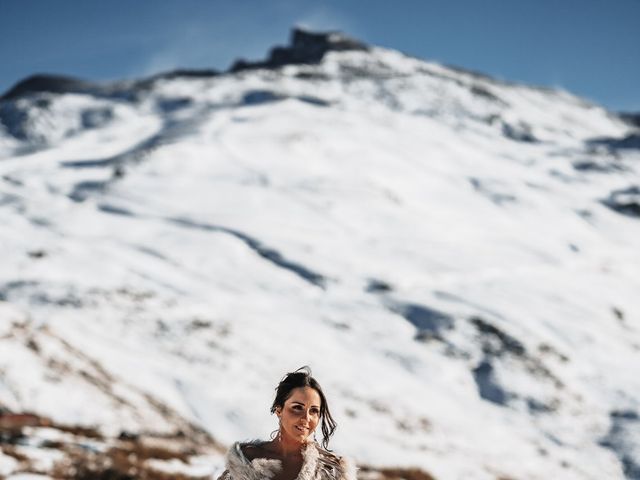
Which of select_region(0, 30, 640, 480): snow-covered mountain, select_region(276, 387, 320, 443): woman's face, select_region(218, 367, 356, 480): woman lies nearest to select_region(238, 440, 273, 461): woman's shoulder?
select_region(218, 367, 356, 480): woman

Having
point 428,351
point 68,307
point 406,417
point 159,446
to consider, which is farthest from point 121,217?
point 159,446

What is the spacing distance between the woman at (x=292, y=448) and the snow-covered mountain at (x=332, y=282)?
15.9 m

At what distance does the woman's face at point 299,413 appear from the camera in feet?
10.3

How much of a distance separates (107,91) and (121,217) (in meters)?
59.3

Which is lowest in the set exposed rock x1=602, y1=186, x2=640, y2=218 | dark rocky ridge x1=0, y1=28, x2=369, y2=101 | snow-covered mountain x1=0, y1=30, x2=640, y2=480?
snow-covered mountain x1=0, y1=30, x2=640, y2=480

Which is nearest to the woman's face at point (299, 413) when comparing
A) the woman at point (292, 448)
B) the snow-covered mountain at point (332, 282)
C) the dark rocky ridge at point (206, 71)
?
the woman at point (292, 448)

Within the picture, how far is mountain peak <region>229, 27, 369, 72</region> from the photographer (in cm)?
12889

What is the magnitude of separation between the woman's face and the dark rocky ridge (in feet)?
324

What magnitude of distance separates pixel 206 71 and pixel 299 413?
126808mm

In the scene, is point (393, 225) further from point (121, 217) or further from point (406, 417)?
point (406, 417)

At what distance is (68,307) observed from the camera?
3072cm

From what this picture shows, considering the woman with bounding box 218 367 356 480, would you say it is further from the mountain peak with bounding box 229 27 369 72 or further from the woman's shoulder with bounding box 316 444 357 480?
the mountain peak with bounding box 229 27 369 72

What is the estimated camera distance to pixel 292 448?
3211 millimetres

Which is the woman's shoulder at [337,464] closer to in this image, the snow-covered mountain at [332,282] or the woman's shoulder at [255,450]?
the woman's shoulder at [255,450]
